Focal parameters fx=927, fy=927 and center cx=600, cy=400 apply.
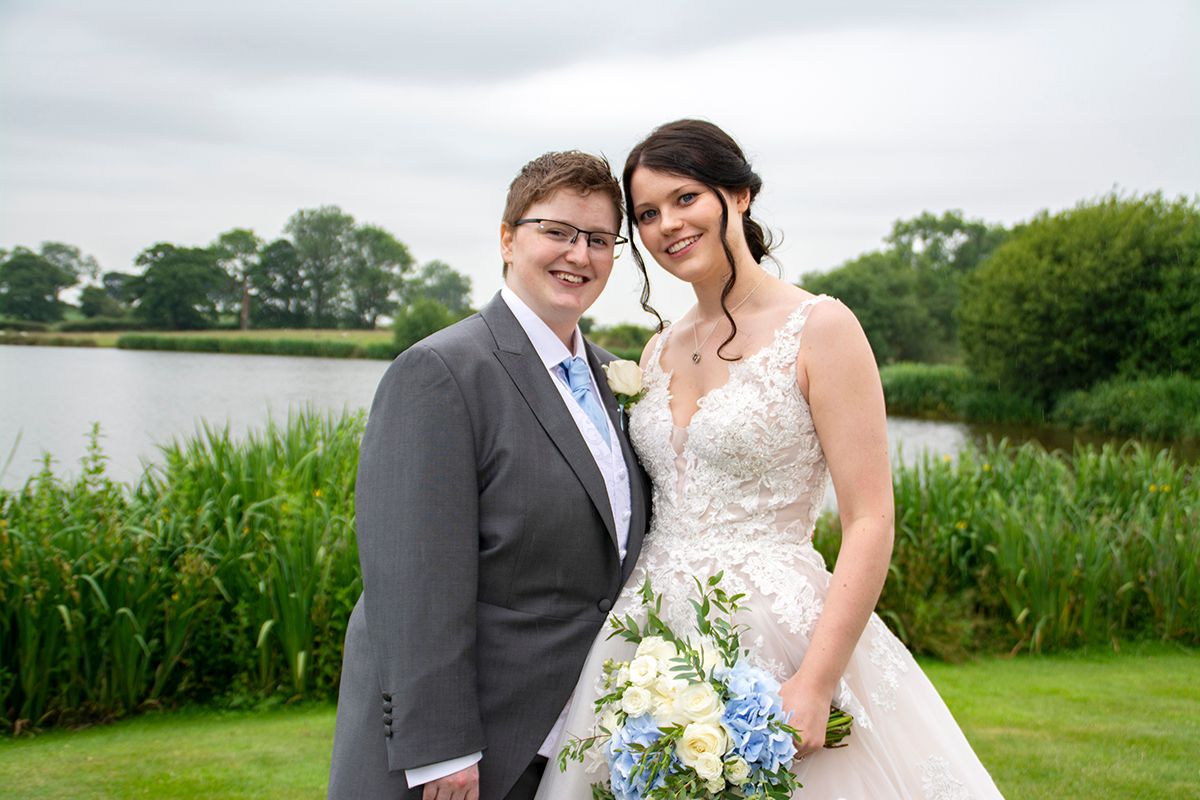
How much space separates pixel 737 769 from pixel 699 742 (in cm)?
10

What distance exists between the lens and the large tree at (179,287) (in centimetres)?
1536

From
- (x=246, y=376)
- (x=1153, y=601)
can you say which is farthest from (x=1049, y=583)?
(x=246, y=376)

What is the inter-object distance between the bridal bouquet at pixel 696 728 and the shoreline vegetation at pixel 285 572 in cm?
383

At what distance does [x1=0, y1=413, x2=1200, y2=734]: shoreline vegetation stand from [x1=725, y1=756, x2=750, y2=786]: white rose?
13.1 ft

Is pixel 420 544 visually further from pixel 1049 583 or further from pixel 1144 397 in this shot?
pixel 1144 397

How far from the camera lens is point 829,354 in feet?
8.14

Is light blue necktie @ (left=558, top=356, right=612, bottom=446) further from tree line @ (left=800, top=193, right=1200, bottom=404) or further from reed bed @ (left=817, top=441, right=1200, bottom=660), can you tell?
tree line @ (left=800, top=193, right=1200, bottom=404)

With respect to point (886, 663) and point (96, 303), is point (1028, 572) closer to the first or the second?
point (886, 663)

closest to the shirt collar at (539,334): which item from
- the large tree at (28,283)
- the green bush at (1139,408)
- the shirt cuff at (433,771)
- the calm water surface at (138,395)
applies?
the shirt cuff at (433,771)

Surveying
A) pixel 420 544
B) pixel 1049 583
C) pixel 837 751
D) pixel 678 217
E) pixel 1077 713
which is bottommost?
pixel 1077 713

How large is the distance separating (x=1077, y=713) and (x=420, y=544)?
4876 millimetres

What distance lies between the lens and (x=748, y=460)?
8.52ft

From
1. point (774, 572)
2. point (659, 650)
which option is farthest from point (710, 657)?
point (774, 572)

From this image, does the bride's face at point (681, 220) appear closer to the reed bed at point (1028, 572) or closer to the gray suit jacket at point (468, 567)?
the gray suit jacket at point (468, 567)
